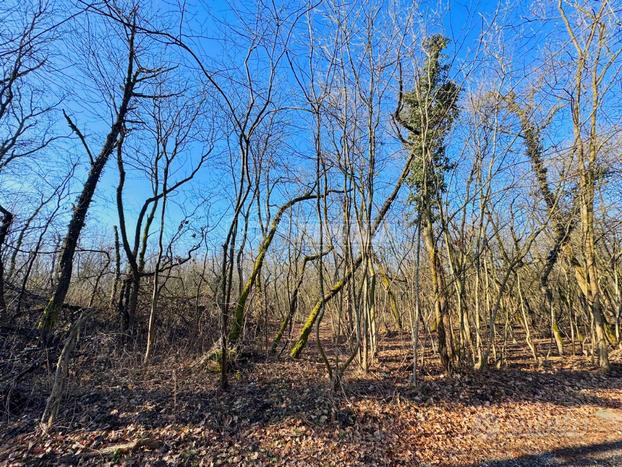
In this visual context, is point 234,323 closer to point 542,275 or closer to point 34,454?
point 34,454

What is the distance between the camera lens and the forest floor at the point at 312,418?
3109 millimetres

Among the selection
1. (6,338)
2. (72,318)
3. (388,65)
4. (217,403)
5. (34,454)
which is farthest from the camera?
(72,318)

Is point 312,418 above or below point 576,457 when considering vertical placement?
above

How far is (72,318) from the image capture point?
274 inches

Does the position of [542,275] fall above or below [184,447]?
above

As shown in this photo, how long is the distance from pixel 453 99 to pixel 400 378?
4.97 m

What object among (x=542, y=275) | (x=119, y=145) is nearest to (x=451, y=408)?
(x=542, y=275)

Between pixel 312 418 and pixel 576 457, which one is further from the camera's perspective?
pixel 312 418

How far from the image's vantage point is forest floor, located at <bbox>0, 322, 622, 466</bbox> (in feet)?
10.2

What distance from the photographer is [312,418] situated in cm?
379

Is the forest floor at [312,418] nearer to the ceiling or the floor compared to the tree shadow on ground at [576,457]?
nearer to the ceiling

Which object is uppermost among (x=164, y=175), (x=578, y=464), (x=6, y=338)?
(x=164, y=175)

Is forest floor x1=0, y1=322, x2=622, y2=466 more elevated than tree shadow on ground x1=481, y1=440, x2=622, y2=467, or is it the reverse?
forest floor x1=0, y1=322, x2=622, y2=466

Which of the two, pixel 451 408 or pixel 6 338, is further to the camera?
pixel 6 338
